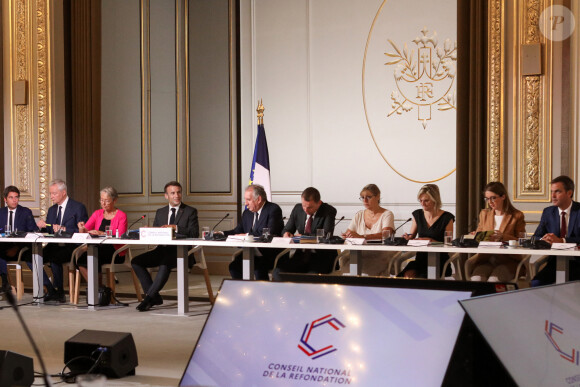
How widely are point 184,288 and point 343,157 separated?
2.84m

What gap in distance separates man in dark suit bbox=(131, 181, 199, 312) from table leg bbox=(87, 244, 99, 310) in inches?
12.8

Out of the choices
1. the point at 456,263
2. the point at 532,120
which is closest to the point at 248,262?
the point at 456,263

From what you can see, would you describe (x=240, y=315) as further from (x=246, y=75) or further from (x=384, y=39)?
(x=246, y=75)

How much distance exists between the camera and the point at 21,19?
8.48 m

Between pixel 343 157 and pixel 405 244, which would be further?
pixel 343 157

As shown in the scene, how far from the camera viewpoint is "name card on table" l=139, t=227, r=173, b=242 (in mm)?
6223

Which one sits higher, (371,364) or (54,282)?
(371,364)

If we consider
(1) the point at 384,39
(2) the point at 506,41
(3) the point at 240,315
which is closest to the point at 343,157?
(1) the point at 384,39

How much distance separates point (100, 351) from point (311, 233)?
2875 mm

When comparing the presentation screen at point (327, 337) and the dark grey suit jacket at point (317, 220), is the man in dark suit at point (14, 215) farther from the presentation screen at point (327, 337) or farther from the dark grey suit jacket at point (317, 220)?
the presentation screen at point (327, 337)

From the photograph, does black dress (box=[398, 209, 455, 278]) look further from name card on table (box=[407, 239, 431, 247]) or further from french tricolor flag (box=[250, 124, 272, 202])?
french tricolor flag (box=[250, 124, 272, 202])

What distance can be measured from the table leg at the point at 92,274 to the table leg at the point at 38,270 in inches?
24.3

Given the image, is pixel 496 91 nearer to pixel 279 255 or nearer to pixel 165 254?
pixel 279 255

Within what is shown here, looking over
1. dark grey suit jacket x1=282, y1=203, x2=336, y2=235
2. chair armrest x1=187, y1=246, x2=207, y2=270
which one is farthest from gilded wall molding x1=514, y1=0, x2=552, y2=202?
chair armrest x1=187, y1=246, x2=207, y2=270
